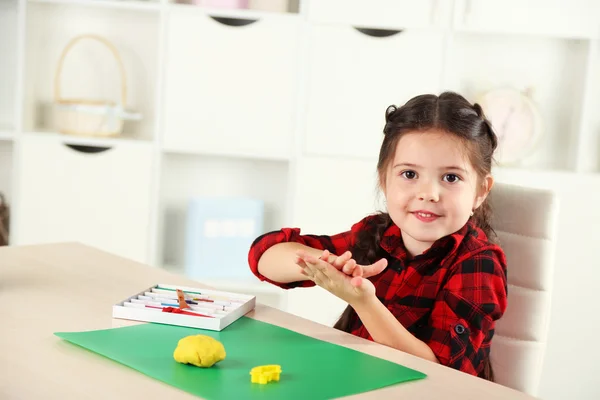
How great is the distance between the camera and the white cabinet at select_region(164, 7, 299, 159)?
2.76m

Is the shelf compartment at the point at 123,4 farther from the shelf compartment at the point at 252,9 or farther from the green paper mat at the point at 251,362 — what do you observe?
the green paper mat at the point at 251,362

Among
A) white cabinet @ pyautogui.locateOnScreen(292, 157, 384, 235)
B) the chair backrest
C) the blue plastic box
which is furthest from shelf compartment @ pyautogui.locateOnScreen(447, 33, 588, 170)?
the chair backrest

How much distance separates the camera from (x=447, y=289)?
1313 millimetres

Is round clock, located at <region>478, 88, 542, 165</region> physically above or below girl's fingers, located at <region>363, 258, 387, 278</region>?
above

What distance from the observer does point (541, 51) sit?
2971mm

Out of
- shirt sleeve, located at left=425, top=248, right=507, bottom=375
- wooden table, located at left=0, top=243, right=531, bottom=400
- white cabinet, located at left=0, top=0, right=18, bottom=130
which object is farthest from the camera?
white cabinet, located at left=0, top=0, right=18, bottom=130

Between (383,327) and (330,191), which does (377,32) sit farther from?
(383,327)

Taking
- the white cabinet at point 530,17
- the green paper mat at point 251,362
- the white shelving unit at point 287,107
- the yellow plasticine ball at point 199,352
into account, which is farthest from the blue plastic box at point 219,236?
the yellow plasticine ball at point 199,352

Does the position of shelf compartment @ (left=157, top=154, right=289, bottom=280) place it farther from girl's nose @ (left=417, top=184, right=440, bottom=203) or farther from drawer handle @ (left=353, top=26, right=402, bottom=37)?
girl's nose @ (left=417, top=184, right=440, bottom=203)

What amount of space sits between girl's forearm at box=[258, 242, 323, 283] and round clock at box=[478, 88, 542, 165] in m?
1.51

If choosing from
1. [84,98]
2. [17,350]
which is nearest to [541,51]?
[84,98]

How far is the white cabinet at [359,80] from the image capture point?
272 cm

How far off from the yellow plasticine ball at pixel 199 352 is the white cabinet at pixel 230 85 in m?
1.87

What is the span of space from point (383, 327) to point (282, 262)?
1.14 feet
